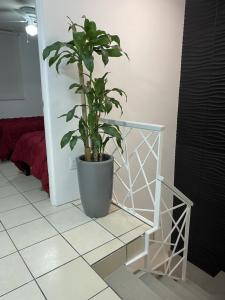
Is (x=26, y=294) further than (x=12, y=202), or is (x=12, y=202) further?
(x=12, y=202)

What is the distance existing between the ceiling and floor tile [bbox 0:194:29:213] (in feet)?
9.25

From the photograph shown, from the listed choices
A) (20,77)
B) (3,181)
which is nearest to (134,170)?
(3,181)

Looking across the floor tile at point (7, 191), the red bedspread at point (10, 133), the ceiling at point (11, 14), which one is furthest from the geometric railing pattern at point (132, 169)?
the ceiling at point (11, 14)

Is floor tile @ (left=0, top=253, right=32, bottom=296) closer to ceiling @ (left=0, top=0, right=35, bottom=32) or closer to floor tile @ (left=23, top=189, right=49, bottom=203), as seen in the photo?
floor tile @ (left=23, top=189, right=49, bottom=203)

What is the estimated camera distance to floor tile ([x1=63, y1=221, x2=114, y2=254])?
1826mm

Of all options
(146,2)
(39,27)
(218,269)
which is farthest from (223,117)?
(39,27)

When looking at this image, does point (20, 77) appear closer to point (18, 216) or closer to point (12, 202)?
point (12, 202)

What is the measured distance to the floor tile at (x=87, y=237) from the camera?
1.83m

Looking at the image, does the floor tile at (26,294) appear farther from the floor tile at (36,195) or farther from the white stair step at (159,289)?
the floor tile at (36,195)

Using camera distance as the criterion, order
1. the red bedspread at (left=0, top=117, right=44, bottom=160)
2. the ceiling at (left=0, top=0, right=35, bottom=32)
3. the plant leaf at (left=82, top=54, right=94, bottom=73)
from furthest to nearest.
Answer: the red bedspread at (left=0, top=117, right=44, bottom=160), the ceiling at (left=0, top=0, right=35, bottom=32), the plant leaf at (left=82, top=54, right=94, bottom=73)

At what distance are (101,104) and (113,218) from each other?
1.03 m

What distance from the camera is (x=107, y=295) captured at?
1.41 meters

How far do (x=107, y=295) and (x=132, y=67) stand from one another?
222cm

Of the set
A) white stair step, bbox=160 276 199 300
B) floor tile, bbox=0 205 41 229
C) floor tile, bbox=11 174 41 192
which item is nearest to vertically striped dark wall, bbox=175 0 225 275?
white stair step, bbox=160 276 199 300
